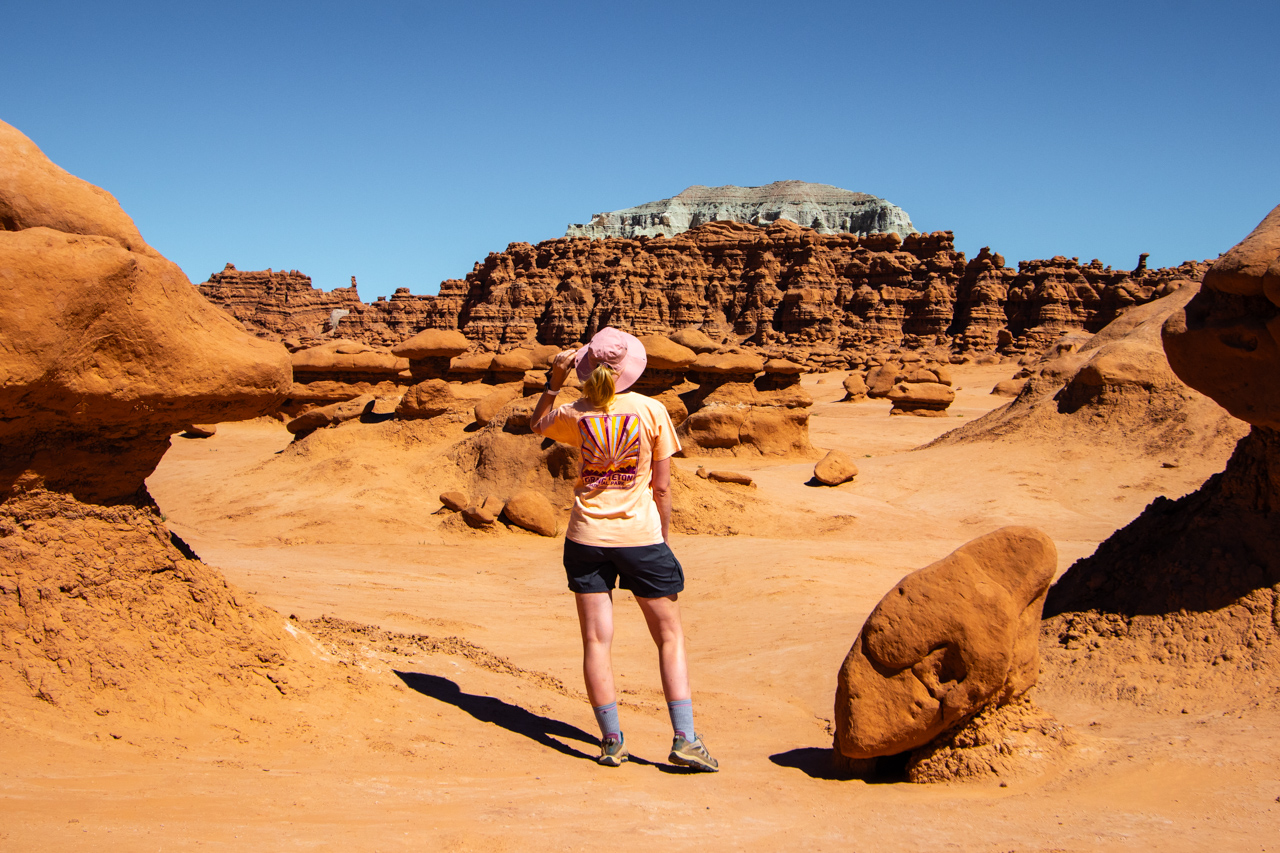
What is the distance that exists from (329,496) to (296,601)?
199 inches

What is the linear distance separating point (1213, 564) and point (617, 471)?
3231mm

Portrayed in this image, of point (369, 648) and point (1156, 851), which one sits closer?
point (1156, 851)

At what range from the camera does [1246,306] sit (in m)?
4.34

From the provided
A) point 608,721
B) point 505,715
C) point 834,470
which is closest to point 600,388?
point 608,721

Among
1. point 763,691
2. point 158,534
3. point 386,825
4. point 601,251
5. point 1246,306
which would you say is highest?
point 601,251

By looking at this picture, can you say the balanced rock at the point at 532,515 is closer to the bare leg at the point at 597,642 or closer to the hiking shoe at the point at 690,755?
the bare leg at the point at 597,642

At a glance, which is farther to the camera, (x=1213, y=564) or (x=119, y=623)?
(x=1213, y=564)

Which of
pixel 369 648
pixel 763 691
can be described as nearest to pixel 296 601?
pixel 369 648

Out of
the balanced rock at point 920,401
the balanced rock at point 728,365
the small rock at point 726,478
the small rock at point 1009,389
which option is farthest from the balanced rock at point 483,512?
the small rock at point 1009,389

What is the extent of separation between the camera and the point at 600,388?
329 cm

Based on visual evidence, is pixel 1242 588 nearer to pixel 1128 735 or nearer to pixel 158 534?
pixel 1128 735

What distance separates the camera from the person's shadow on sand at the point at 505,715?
11.1 feet

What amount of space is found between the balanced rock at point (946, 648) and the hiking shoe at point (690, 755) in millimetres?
566

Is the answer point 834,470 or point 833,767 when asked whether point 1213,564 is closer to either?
point 833,767
